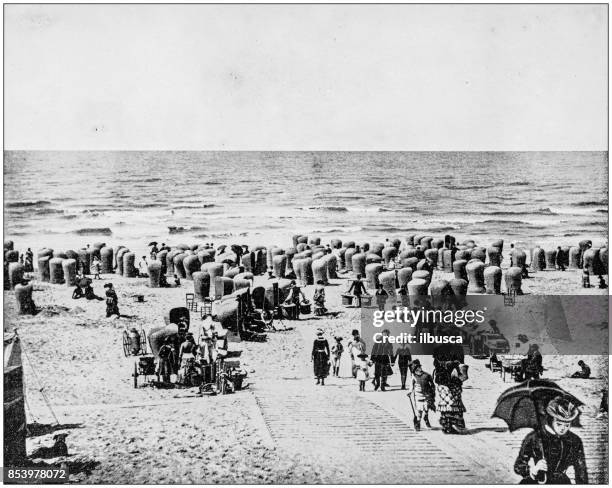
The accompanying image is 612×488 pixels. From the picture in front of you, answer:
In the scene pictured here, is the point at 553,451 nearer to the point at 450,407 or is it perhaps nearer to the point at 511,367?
the point at 450,407

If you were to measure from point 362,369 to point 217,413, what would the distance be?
12.1ft

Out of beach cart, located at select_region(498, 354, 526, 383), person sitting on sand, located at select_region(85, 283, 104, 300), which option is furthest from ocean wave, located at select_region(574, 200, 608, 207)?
person sitting on sand, located at select_region(85, 283, 104, 300)

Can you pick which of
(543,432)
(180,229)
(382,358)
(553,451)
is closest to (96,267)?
(180,229)

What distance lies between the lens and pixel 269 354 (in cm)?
1755

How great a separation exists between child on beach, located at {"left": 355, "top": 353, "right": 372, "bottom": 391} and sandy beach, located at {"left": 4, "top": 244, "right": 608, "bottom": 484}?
27 cm

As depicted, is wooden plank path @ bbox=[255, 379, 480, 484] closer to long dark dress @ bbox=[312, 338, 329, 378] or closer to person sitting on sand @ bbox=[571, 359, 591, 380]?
long dark dress @ bbox=[312, 338, 329, 378]

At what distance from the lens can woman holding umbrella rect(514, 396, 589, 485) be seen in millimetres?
14578

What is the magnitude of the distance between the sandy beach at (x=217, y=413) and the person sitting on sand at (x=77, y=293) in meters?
0.51

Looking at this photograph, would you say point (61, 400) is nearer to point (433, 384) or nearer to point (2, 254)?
point (2, 254)

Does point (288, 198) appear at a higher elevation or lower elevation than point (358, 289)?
higher

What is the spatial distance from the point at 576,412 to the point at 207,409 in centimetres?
860

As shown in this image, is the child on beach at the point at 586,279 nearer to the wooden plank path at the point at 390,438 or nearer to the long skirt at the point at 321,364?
the wooden plank path at the point at 390,438

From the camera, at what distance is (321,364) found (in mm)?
17000

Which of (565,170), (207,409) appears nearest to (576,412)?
(565,170)
